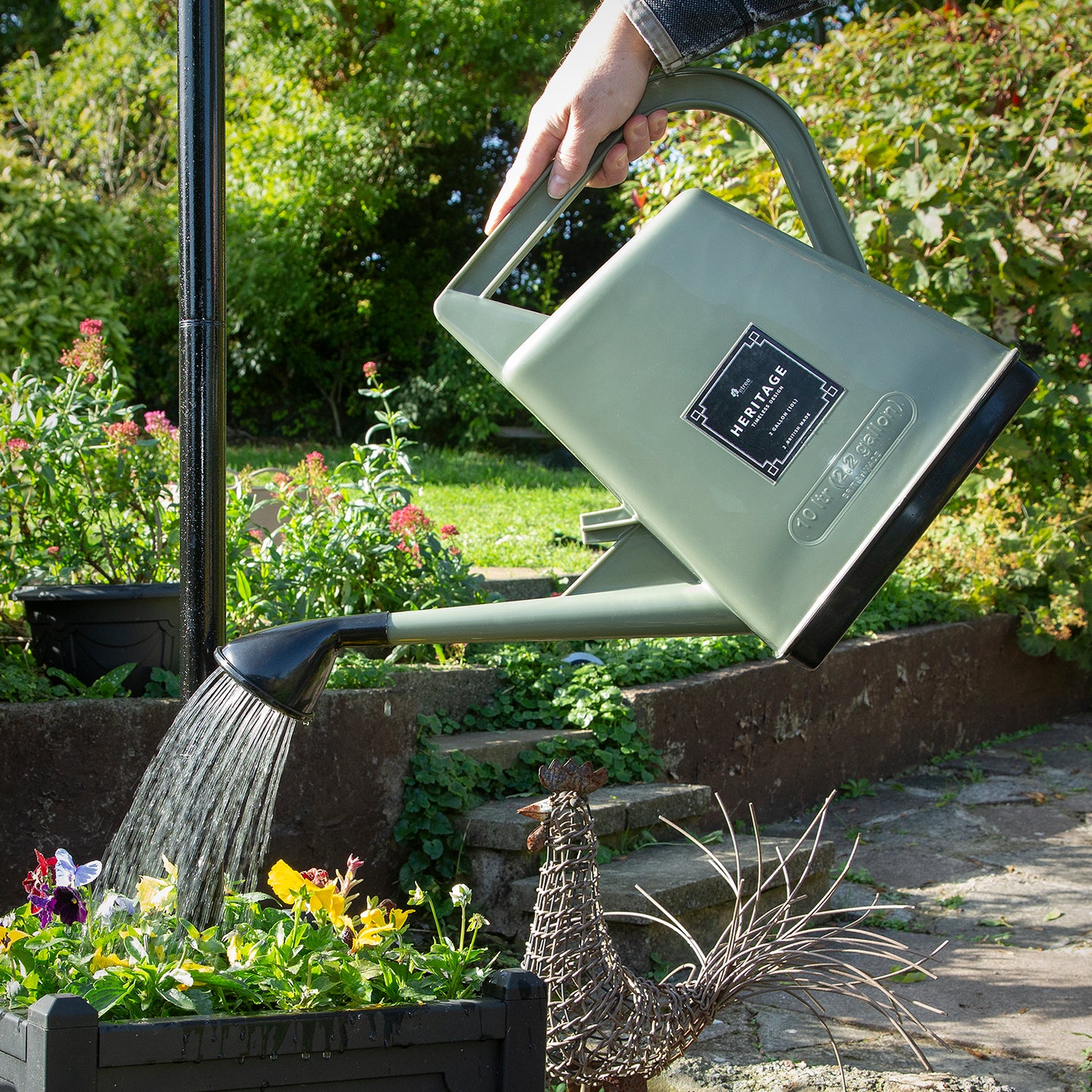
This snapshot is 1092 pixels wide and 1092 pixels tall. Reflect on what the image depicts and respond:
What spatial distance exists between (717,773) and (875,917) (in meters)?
0.68

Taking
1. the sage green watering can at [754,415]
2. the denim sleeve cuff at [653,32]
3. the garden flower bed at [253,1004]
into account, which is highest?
the denim sleeve cuff at [653,32]

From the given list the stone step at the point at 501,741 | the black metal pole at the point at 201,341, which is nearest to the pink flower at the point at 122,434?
the stone step at the point at 501,741

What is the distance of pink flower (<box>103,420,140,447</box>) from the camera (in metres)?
3.07

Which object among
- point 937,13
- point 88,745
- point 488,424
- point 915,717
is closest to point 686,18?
point 88,745

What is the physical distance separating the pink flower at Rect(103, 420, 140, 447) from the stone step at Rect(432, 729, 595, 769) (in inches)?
42.5

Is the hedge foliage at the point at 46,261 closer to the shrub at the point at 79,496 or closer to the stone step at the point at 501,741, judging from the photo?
the shrub at the point at 79,496

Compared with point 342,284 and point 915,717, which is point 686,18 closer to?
point 915,717

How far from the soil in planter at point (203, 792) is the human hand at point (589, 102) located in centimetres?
62

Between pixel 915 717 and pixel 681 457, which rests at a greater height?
pixel 681 457

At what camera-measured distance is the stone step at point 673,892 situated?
266cm

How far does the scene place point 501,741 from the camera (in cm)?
309

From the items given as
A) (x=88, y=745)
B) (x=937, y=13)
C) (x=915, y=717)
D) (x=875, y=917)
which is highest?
(x=937, y=13)

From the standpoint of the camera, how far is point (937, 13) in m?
5.95

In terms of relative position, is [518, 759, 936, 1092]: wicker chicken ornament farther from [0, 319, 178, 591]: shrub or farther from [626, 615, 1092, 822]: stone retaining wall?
[0, 319, 178, 591]: shrub
